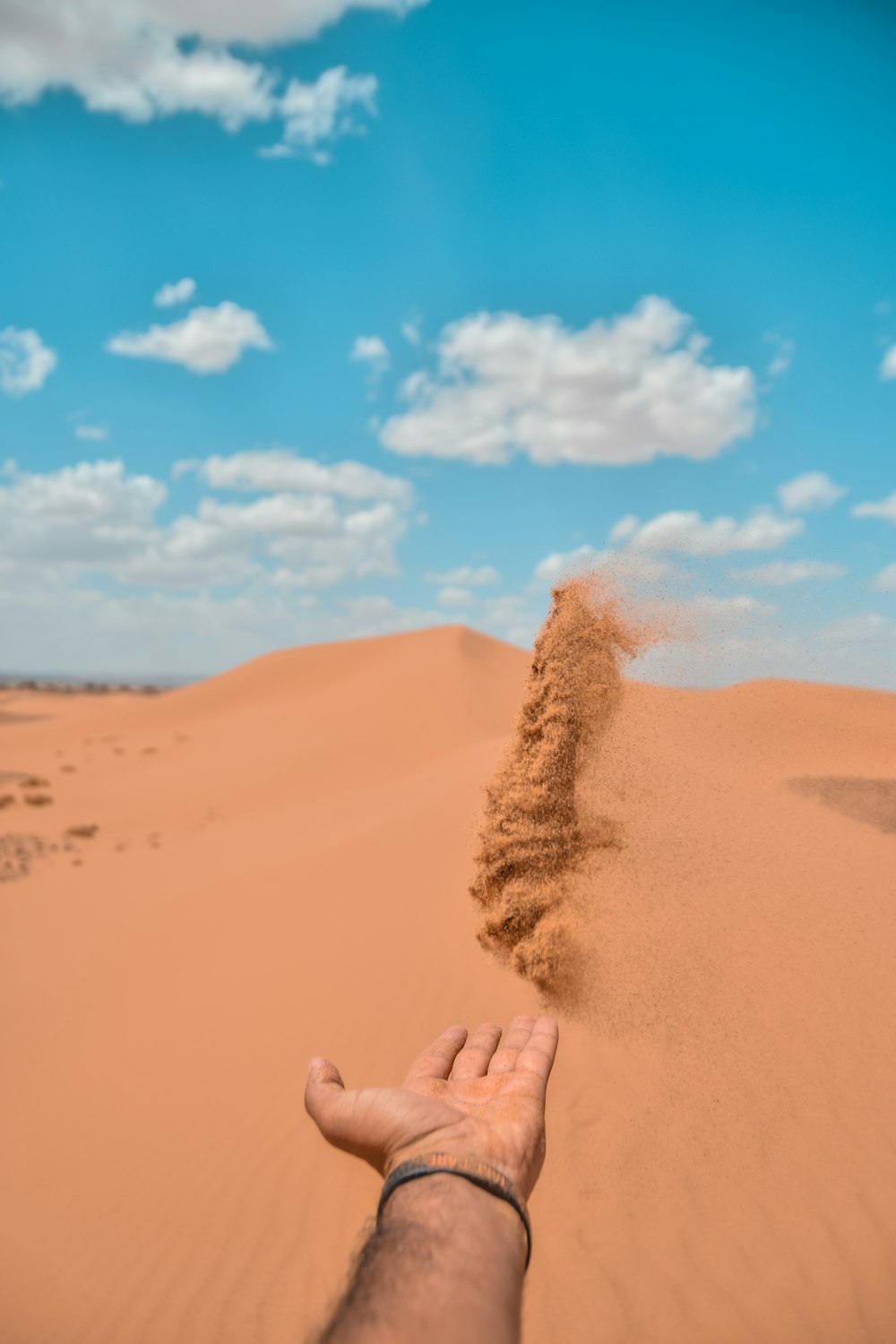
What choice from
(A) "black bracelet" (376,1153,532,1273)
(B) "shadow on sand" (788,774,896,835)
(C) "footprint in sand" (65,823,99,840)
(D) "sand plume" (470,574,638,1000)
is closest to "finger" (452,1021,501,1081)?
(A) "black bracelet" (376,1153,532,1273)

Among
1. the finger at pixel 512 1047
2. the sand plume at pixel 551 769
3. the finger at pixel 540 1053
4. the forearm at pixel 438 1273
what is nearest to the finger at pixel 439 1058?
the finger at pixel 512 1047

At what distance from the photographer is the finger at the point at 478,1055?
2.84 metres

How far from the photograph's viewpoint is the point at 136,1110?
13.5 ft

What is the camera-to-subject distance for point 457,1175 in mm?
2037

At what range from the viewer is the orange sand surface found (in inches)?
120

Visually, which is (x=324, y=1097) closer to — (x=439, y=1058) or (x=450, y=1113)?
(x=450, y=1113)

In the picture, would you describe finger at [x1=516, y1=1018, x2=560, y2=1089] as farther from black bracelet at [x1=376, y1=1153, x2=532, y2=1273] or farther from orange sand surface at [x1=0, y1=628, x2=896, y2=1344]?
orange sand surface at [x1=0, y1=628, x2=896, y2=1344]

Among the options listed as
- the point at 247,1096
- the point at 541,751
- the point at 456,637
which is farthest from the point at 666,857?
the point at 456,637

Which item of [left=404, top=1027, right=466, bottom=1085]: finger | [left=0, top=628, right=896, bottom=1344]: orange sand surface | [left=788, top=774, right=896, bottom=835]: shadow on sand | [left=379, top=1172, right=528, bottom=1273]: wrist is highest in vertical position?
[left=788, top=774, right=896, bottom=835]: shadow on sand

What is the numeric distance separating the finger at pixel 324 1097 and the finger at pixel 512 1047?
24.5 inches

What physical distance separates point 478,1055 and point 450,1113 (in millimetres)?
643

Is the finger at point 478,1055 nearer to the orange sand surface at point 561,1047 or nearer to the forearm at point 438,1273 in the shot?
the forearm at point 438,1273

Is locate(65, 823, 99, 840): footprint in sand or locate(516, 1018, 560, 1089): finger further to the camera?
locate(65, 823, 99, 840): footprint in sand

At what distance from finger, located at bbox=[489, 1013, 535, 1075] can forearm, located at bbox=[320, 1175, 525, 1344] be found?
800mm
